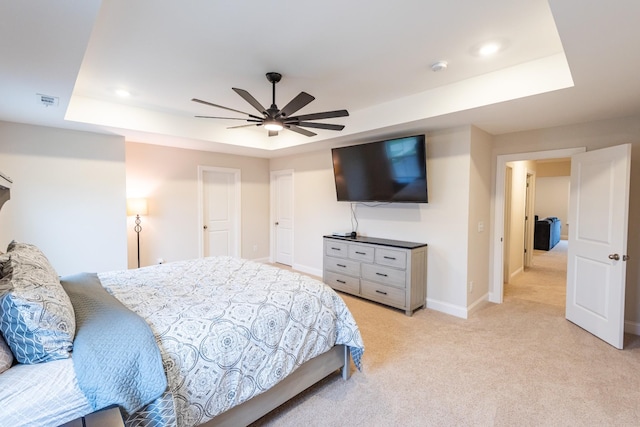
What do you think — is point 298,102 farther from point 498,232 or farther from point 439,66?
point 498,232

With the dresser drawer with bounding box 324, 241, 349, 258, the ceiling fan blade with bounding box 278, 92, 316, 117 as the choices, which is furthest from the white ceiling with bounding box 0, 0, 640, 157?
the dresser drawer with bounding box 324, 241, 349, 258

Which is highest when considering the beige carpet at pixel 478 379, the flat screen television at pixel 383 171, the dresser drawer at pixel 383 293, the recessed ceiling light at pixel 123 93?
the recessed ceiling light at pixel 123 93

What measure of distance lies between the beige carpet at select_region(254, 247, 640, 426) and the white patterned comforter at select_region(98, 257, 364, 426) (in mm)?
359

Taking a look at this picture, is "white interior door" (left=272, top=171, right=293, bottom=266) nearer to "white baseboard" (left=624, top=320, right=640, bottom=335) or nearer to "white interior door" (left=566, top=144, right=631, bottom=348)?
"white interior door" (left=566, top=144, right=631, bottom=348)

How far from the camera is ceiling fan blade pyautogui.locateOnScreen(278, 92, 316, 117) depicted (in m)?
2.32

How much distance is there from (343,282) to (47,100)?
3872mm

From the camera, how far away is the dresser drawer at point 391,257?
3730 mm

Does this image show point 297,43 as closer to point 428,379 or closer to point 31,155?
point 428,379

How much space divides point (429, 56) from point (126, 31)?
2288 mm

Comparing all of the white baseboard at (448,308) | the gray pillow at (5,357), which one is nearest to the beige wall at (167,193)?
the gray pillow at (5,357)

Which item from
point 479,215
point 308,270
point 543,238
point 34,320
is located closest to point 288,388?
point 34,320

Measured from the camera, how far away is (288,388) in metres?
2.03

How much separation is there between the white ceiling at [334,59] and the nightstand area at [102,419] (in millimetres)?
1845

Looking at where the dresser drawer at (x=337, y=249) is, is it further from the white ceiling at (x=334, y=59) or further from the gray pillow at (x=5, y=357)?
the gray pillow at (x=5, y=357)
